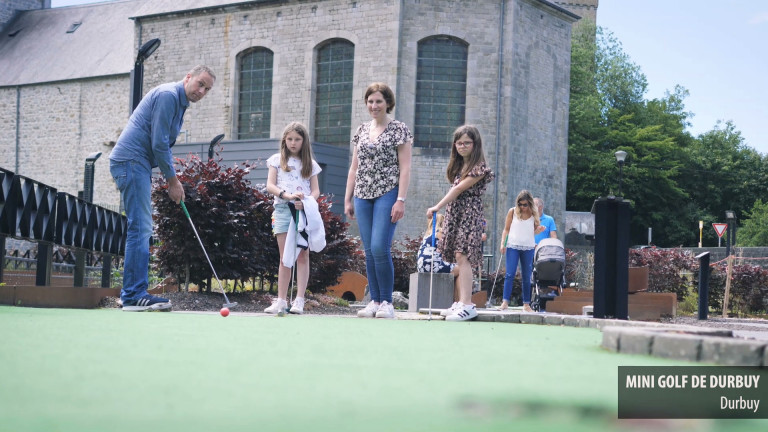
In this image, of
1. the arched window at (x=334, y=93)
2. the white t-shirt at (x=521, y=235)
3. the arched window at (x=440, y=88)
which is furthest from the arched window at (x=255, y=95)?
the white t-shirt at (x=521, y=235)

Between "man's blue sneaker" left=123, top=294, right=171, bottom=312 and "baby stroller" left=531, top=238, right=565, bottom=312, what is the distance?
6425 millimetres

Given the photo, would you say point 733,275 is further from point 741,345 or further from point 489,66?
point 741,345

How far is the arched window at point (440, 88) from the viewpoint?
1293 inches

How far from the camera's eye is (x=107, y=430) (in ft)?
7.22

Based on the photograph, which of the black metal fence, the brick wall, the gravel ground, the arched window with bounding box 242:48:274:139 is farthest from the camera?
the brick wall

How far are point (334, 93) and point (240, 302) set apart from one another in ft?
75.0

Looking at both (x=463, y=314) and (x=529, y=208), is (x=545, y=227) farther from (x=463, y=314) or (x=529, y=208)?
(x=463, y=314)

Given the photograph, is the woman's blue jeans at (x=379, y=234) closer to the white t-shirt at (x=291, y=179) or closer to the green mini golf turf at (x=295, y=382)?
the white t-shirt at (x=291, y=179)

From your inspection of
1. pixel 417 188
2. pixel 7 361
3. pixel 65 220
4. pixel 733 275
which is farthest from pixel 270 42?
pixel 7 361

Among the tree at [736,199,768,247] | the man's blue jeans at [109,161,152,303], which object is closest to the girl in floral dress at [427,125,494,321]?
the man's blue jeans at [109,161,152,303]

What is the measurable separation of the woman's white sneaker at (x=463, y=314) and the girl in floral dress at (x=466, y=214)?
0.02m

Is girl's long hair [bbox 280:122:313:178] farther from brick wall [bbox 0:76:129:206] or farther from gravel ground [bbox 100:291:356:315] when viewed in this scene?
brick wall [bbox 0:76:129:206]

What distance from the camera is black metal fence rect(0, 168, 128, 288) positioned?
32.2 ft

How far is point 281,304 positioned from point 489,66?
25033 millimetres
